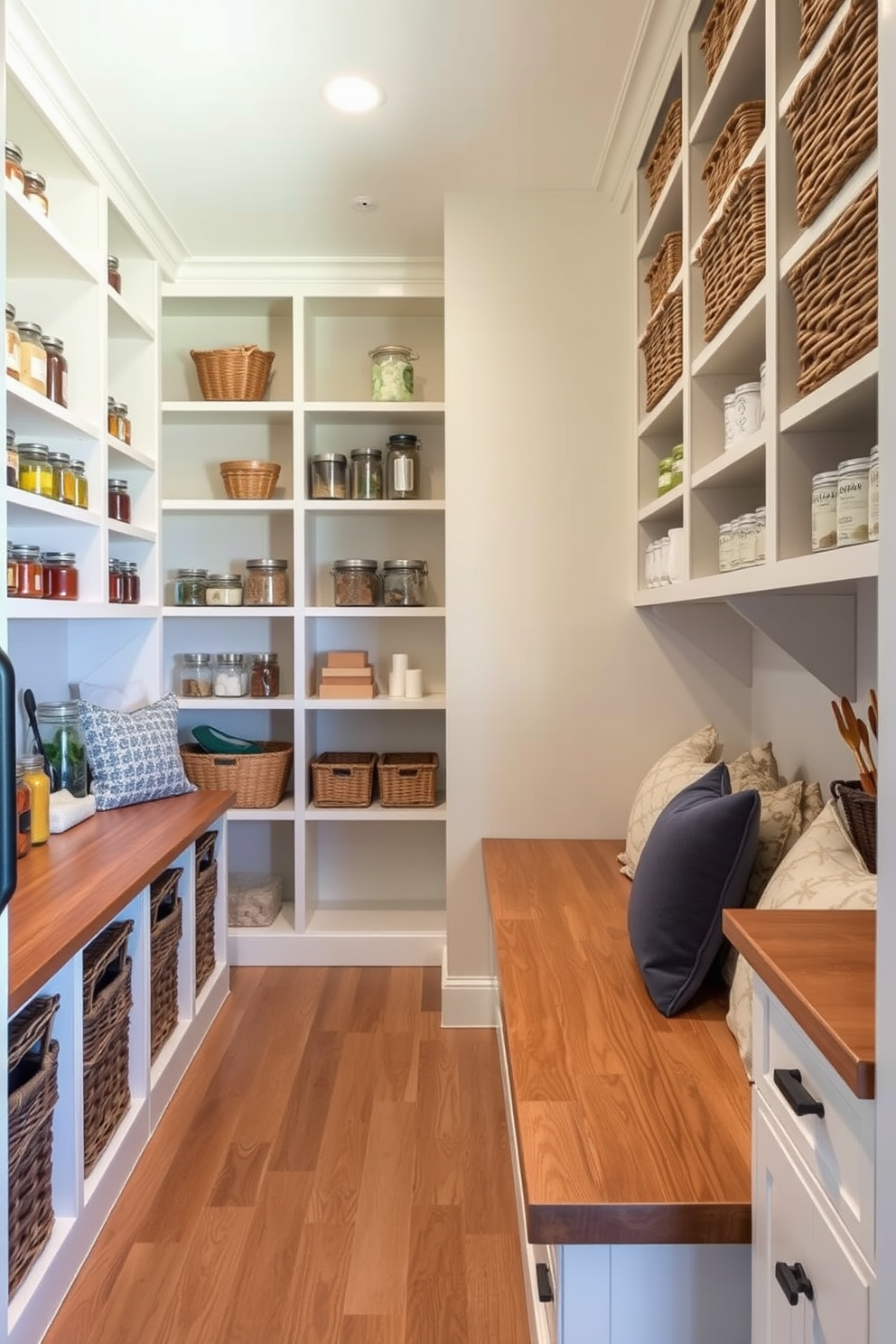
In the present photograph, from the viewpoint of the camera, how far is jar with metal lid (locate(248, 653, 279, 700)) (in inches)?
124

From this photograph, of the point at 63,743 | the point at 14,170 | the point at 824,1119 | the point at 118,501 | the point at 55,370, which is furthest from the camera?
the point at 118,501

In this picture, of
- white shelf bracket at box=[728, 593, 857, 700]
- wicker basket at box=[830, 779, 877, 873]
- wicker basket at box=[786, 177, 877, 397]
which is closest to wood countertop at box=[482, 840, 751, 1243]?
wicker basket at box=[830, 779, 877, 873]

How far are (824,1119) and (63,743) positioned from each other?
2318mm

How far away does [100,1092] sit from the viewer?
6.00 ft

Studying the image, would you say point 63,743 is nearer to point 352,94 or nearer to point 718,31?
point 352,94

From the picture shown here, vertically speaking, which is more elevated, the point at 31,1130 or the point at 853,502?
the point at 853,502

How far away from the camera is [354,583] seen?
311cm

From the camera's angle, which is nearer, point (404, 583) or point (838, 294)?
point (838, 294)

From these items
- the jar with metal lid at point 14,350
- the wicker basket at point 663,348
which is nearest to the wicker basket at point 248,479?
the jar with metal lid at point 14,350

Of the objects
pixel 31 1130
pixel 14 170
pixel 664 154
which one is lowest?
pixel 31 1130

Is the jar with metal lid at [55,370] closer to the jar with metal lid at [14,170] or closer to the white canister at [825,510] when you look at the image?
the jar with metal lid at [14,170]

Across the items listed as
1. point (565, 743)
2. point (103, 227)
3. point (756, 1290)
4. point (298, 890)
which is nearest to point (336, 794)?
point (298, 890)

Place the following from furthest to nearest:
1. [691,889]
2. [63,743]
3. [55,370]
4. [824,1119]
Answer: [63,743], [55,370], [691,889], [824,1119]

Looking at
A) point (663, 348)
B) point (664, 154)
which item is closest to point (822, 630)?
point (663, 348)
